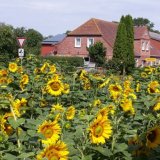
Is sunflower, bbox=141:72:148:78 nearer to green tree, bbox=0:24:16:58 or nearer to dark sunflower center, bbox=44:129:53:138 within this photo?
dark sunflower center, bbox=44:129:53:138

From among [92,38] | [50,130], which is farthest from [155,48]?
[50,130]

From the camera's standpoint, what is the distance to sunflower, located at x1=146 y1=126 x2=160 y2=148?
8.70 feet

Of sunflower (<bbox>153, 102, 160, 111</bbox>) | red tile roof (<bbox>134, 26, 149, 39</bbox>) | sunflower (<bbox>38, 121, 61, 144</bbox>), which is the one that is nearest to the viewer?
sunflower (<bbox>38, 121, 61, 144</bbox>)

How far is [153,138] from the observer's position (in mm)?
2666

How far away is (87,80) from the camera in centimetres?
563

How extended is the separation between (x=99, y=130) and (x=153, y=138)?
1.14ft

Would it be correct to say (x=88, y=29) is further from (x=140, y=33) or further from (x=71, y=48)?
(x=140, y=33)

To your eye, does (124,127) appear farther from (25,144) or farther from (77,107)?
(77,107)

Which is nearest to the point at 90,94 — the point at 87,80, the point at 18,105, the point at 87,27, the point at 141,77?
the point at 87,80

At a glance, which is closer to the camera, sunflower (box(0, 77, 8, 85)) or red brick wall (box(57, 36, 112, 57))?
sunflower (box(0, 77, 8, 85))

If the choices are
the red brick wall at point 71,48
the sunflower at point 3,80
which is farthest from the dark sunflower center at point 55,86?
the red brick wall at point 71,48

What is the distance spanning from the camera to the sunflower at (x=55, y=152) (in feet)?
6.96

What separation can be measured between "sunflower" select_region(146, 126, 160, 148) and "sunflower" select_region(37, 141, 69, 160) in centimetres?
65

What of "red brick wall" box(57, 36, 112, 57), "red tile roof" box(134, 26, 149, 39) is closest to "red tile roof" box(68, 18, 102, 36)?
"red brick wall" box(57, 36, 112, 57)
